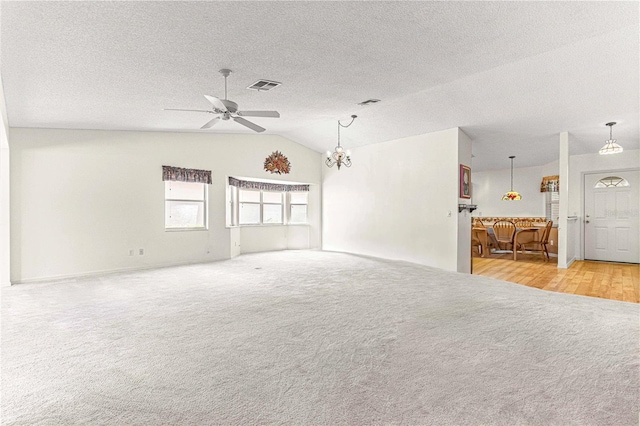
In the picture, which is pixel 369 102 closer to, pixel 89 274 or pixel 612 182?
pixel 89 274

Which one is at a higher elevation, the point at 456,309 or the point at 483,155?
the point at 483,155

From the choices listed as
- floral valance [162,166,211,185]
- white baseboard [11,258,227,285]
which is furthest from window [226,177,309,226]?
white baseboard [11,258,227,285]

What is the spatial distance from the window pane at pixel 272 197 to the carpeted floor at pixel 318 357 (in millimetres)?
4622

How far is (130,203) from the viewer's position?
6.19 meters

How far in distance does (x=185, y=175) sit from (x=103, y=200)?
148 centimetres

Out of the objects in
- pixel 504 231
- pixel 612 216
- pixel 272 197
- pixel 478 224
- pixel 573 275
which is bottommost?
pixel 573 275

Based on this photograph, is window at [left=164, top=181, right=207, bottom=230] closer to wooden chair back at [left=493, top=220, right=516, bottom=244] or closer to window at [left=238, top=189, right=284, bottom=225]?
window at [left=238, top=189, right=284, bottom=225]

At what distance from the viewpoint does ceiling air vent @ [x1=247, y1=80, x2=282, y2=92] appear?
4008mm

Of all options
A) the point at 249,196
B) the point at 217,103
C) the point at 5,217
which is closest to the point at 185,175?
the point at 249,196

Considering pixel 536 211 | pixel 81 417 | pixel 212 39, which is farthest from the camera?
pixel 536 211

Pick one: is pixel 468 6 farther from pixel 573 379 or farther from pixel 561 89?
pixel 561 89

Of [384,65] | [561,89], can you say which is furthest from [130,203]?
[561,89]

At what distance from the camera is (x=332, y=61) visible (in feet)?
11.6

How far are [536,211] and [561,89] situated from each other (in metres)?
5.61
